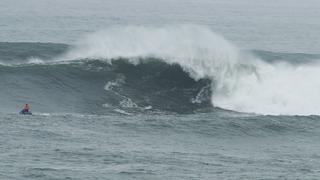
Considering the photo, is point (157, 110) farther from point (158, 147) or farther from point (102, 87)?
point (158, 147)

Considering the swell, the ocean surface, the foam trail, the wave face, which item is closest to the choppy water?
the ocean surface

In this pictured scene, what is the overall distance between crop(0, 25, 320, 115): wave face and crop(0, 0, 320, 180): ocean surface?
0.08m

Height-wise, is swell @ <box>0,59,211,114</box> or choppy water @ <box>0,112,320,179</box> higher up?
swell @ <box>0,59,211,114</box>

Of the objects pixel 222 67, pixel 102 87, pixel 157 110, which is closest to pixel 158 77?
pixel 102 87

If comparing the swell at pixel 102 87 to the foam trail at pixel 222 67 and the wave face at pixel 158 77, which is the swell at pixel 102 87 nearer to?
the wave face at pixel 158 77

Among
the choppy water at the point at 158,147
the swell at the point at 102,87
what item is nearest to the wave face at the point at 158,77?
the swell at the point at 102,87

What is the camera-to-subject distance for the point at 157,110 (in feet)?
145

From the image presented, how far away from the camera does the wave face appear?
45.7m

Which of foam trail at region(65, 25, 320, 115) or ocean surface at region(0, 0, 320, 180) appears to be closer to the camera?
ocean surface at region(0, 0, 320, 180)

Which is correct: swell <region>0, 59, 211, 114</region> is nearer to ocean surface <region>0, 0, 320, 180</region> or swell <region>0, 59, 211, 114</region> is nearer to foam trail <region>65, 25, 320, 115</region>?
ocean surface <region>0, 0, 320, 180</region>

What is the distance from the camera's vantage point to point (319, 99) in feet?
167

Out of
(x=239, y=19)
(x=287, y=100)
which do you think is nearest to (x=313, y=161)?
(x=287, y=100)

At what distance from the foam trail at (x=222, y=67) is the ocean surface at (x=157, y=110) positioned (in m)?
0.08

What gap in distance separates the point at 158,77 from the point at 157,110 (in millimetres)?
6583
